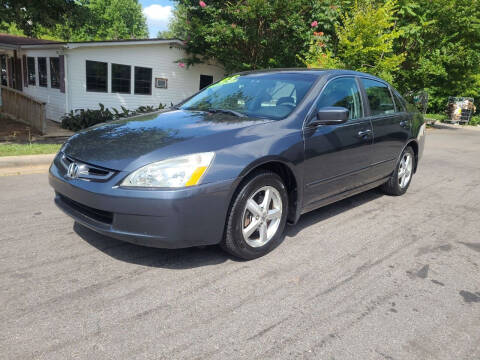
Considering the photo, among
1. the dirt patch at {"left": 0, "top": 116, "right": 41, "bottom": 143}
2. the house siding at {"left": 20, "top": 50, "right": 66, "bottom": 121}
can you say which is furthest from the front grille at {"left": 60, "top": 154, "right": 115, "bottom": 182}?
the house siding at {"left": 20, "top": 50, "right": 66, "bottom": 121}

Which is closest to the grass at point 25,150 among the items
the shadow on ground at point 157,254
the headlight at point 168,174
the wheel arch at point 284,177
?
the shadow on ground at point 157,254

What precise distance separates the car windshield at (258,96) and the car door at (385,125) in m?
1.07

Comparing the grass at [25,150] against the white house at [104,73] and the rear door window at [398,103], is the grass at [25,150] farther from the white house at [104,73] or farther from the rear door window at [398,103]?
the white house at [104,73]

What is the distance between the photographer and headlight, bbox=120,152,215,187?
2.81m

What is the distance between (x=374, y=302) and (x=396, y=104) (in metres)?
3.39

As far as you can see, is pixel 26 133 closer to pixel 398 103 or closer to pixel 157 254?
pixel 157 254

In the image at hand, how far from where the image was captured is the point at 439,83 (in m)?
20.5

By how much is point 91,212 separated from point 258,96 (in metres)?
1.98

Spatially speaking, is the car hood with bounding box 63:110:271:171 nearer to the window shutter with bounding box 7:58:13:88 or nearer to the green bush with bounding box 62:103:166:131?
the green bush with bounding box 62:103:166:131

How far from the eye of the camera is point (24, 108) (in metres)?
13.4

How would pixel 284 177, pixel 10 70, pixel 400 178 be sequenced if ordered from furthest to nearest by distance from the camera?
pixel 10 70
pixel 400 178
pixel 284 177

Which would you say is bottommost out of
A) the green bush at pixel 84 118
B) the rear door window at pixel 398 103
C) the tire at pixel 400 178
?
the green bush at pixel 84 118

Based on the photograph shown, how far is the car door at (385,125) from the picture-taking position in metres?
4.72

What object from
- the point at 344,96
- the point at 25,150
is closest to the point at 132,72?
the point at 25,150
